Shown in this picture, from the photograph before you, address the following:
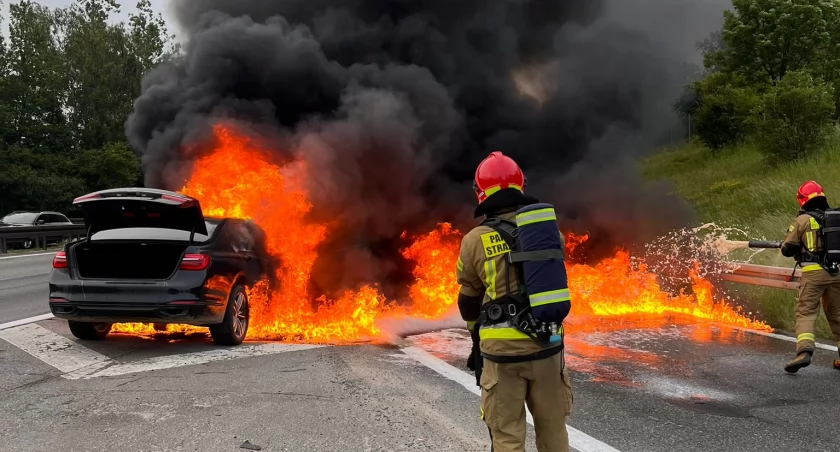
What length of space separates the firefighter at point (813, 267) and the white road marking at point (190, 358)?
15.4ft

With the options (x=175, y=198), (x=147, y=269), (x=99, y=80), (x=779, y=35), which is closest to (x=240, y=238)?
(x=147, y=269)

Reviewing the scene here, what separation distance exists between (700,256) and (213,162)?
712 cm

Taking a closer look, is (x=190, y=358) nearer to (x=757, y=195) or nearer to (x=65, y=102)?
(x=757, y=195)

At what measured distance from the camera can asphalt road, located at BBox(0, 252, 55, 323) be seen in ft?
27.1

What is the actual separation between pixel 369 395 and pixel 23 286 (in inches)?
360

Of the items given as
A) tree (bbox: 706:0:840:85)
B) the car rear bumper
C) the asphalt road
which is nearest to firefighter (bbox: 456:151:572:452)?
the car rear bumper

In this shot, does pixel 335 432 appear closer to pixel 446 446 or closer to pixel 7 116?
pixel 446 446

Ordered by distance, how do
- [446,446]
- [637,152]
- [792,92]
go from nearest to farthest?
[446,446]
[637,152]
[792,92]

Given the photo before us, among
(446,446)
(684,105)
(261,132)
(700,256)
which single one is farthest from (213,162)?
(684,105)

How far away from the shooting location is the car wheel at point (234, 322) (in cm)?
611

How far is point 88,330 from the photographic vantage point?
6387mm

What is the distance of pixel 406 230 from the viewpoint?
942 cm

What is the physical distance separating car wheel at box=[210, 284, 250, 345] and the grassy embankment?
21.0 ft

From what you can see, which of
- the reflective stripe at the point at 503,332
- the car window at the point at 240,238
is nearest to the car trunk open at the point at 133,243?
the car window at the point at 240,238
